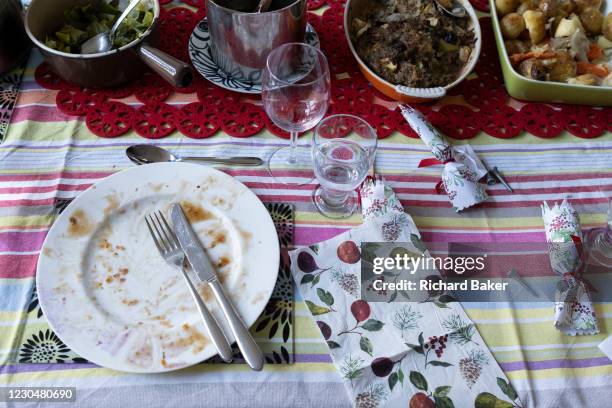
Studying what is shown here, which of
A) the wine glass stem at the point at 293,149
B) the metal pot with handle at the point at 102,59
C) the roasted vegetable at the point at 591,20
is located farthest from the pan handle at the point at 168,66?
the roasted vegetable at the point at 591,20

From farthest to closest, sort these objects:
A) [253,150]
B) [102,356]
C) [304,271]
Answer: [253,150], [304,271], [102,356]

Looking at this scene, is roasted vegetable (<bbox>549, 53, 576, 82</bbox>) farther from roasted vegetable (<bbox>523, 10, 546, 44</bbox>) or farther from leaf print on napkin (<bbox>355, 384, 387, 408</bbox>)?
leaf print on napkin (<bbox>355, 384, 387, 408</bbox>)

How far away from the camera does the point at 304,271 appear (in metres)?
0.76

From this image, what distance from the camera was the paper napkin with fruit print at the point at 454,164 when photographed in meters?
0.85

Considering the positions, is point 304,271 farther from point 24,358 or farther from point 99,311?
point 24,358

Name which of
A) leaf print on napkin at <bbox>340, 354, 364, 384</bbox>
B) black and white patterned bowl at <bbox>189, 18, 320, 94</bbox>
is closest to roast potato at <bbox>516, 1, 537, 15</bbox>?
black and white patterned bowl at <bbox>189, 18, 320, 94</bbox>

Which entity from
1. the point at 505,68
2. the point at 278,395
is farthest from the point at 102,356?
the point at 505,68

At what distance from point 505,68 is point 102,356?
905mm

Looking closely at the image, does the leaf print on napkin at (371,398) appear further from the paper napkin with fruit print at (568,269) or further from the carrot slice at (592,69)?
the carrot slice at (592,69)

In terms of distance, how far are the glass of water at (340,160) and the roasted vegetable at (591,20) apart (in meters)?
0.62

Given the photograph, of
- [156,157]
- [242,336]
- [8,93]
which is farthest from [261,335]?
[8,93]

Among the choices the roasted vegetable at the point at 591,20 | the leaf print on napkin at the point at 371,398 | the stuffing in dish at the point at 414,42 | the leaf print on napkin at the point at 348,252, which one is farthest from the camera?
the roasted vegetable at the point at 591,20

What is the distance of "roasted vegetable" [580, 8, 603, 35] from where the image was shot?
1.08 metres

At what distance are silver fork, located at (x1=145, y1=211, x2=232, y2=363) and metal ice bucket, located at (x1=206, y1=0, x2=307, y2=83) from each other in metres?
0.36
